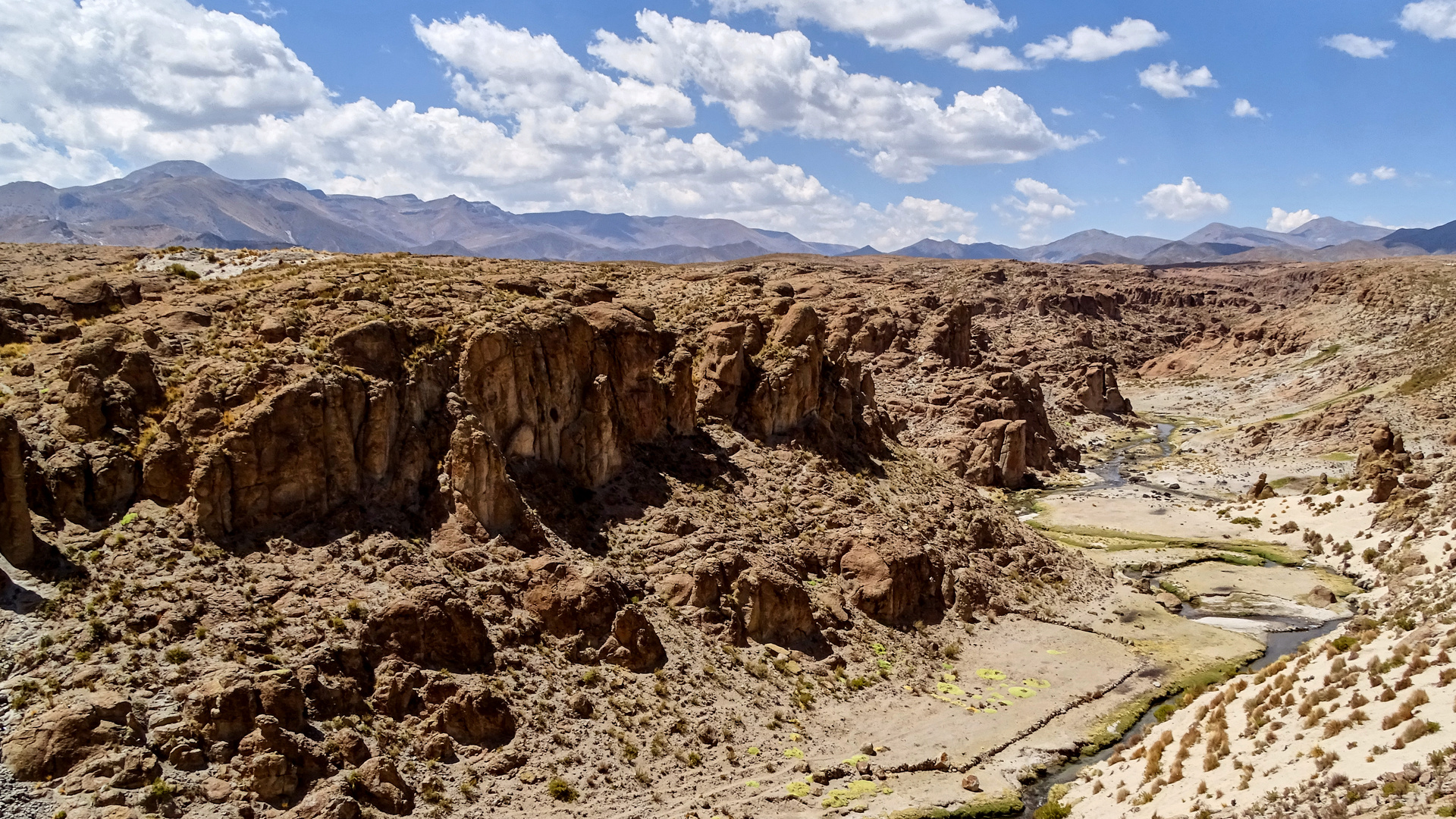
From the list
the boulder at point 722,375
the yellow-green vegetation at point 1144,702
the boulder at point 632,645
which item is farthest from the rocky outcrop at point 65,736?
the boulder at point 722,375

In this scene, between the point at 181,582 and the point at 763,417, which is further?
the point at 763,417

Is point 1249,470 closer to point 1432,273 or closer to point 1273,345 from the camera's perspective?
point 1273,345

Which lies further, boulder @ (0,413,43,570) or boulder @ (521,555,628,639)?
boulder @ (521,555,628,639)

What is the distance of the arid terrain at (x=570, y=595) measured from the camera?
23344 mm

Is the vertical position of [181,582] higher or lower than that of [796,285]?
lower

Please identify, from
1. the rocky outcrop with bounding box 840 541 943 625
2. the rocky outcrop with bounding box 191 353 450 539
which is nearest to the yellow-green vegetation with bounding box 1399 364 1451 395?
the rocky outcrop with bounding box 840 541 943 625

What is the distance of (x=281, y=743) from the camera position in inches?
907

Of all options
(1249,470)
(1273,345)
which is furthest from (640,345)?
(1273,345)

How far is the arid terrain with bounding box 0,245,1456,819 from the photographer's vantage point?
23.3 m

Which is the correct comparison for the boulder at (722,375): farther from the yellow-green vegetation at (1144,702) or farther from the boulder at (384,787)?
the boulder at (384,787)

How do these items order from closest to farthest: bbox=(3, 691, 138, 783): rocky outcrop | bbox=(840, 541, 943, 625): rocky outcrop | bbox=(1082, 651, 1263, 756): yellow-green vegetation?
1. bbox=(3, 691, 138, 783): rocky outcrop
2. bbox=(1082, 651, 1263, 756): yellow-green vegetation
3. bbox=(840, 541, 943, 625): rocky outcrop

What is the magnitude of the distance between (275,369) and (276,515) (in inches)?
183

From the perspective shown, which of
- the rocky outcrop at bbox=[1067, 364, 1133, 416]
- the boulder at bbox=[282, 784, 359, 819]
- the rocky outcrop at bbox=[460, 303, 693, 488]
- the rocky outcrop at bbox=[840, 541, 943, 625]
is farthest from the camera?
the rocky outcrop at bbox=[1067, 364, 1133, 416]

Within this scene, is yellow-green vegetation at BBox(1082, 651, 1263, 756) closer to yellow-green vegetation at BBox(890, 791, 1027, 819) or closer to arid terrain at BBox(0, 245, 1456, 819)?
arid terrain at BBox(0, 245, 1456, 819)
